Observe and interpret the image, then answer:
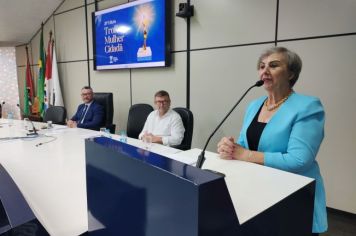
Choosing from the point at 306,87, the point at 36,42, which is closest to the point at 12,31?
the point at 36,42

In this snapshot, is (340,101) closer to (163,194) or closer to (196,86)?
(196,86)

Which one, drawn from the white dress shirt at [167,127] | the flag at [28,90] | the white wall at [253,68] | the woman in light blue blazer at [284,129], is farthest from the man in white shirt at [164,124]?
the flag at [28,90]

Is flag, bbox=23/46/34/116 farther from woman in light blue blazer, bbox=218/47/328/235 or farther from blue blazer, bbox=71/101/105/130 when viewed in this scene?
woman in light blue blazer, bbox=218/47/328/235

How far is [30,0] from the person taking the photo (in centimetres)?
468

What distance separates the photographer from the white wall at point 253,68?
220 cm

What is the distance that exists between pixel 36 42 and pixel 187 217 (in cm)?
654

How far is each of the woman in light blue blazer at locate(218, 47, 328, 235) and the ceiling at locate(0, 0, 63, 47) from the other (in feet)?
16.1

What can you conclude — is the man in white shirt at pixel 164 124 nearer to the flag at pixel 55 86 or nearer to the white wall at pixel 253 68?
the white wall at pixel 253 68

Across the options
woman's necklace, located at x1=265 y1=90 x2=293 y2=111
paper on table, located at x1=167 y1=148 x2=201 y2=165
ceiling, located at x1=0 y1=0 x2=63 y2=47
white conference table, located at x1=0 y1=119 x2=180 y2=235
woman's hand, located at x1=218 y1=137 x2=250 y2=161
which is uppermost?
ceiling, located at x1=0 y1=0 x2=63 y2=47

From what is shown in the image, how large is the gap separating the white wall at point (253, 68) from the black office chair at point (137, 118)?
590 mm

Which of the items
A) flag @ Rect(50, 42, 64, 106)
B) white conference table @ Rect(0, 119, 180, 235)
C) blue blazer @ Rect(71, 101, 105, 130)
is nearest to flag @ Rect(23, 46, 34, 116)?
flag @ Rect(50, 42, 64, 106)

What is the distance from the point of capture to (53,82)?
5.09 metres

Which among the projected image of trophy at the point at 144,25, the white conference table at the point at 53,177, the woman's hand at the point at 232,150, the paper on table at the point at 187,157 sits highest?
the projected image of trophy at the point at 144,25

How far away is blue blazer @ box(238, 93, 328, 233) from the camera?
1.12 m
